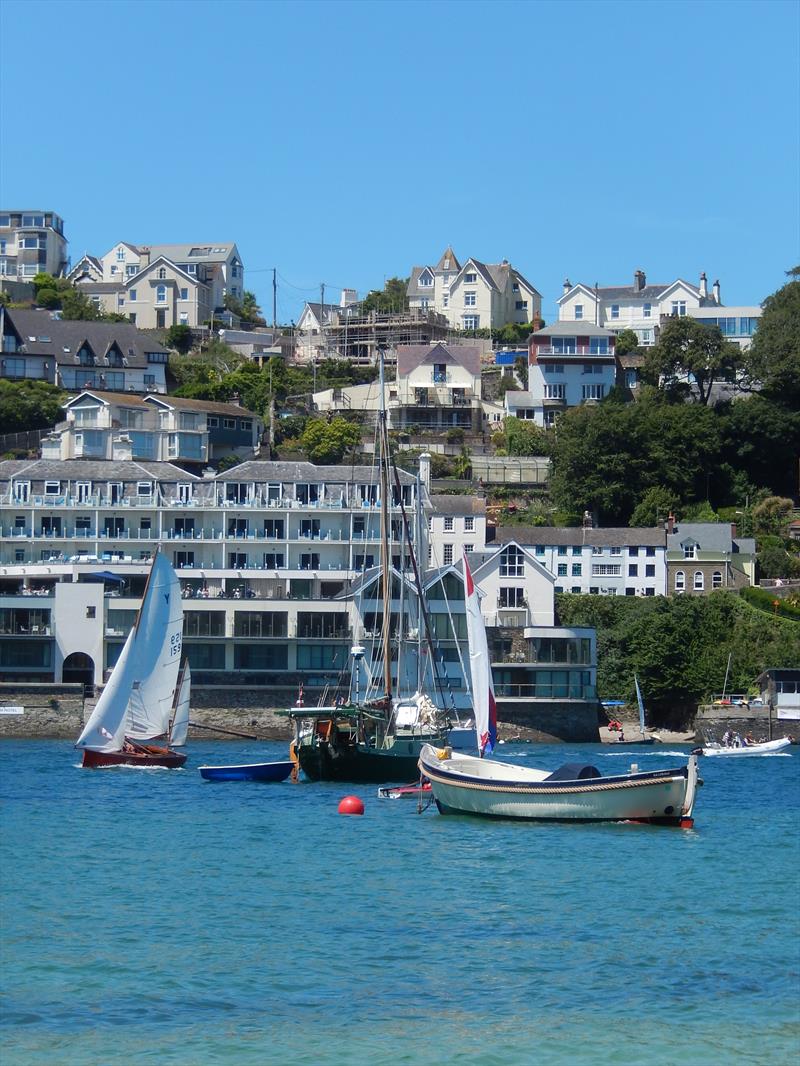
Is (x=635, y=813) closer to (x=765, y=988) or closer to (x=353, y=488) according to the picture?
(x=765, y=988)

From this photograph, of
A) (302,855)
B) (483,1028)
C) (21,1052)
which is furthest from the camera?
(302,855)

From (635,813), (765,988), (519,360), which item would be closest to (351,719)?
(635,813)

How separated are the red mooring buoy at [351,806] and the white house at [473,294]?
106 metres

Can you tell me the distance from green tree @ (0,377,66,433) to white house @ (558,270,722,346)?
1775 inches

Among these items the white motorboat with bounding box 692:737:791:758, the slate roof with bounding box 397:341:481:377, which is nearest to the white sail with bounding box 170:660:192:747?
the white motorboat with bounding box 692:737:791:758

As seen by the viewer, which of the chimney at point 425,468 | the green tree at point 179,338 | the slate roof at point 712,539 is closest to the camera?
the slate roof at point 712,539

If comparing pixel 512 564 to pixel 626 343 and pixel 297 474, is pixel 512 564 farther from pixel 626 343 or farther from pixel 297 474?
Result: pixel 626 343

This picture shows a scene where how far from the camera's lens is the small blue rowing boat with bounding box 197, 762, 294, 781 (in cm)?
6244

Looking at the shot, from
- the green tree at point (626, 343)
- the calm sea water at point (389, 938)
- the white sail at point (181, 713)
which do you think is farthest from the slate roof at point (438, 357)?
the calm sea water at point (389, 938)

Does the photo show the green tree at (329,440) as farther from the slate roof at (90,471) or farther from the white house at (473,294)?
the white house at (473,294)

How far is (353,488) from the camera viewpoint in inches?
3698

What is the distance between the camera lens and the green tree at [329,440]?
119m

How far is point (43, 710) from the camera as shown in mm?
85250

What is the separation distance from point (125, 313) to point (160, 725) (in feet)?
310
